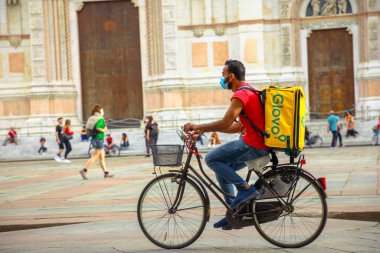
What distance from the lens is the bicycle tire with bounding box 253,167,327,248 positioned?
8.03 meters

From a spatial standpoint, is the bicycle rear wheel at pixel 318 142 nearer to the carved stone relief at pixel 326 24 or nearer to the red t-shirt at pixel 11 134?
the carved stone relief at pixel 326 24

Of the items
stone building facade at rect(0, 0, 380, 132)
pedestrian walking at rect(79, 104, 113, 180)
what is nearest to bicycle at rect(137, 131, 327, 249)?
pedestrian walking at rect(79, 104, 113, 180)

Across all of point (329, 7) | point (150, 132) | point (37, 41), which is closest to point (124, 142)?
point (150, 132)

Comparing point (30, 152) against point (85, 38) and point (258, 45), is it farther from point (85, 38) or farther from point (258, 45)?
point (258, 45)

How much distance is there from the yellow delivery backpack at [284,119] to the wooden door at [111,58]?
2961cm

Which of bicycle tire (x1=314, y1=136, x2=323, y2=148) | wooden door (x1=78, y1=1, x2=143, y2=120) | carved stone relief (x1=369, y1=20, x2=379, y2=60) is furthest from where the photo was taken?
wooden door (x1=78, y1=1, x2=143, y2=120)

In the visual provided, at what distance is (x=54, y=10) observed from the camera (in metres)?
36.9

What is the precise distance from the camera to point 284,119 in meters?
8.14

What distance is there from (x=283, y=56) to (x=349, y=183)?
2224cm

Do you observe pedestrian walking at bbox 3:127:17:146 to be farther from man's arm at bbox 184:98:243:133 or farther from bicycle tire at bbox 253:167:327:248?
bicycle tire at bbox 253:167:327:248

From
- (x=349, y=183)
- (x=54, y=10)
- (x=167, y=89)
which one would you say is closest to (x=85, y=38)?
(x=54, y=10)

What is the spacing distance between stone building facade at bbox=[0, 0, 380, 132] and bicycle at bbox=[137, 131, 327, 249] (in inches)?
1073

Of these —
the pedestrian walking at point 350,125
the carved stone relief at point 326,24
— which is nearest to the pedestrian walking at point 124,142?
the pedestrian walking at point 350,125

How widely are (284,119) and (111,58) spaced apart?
3021 centimetres
